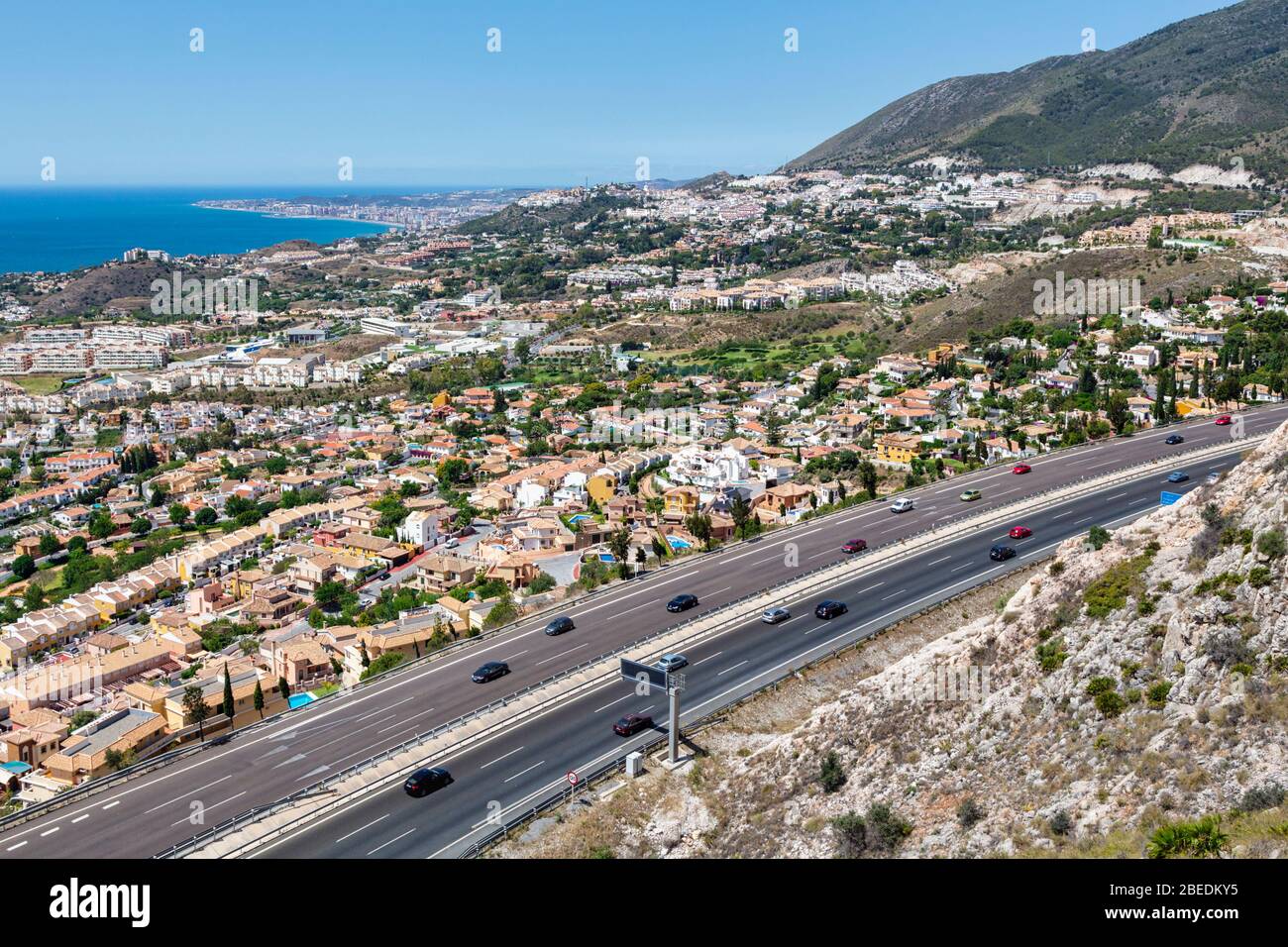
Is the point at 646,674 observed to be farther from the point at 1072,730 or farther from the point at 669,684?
the point at 1072,730

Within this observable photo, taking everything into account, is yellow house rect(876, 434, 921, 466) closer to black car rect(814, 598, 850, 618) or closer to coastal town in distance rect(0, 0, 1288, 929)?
coastal town in distance rect(0, 0, 1288, 929)

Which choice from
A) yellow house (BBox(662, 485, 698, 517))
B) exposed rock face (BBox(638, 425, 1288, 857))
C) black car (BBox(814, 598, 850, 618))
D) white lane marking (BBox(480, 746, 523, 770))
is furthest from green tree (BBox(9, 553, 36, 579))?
exposed rock face (BBox(638, 425, 1288, 857))

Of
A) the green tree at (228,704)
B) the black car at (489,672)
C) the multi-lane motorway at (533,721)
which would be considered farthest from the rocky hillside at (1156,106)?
the green tree at (228,704)

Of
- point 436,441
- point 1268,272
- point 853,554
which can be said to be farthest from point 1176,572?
point 1268,272

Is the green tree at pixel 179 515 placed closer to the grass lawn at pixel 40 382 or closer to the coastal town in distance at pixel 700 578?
the coastal town in distance at pixel 700 578

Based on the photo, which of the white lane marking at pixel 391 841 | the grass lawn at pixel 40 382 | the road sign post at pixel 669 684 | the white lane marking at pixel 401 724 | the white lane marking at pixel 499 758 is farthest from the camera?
the grass lawn at pixel 40 382
